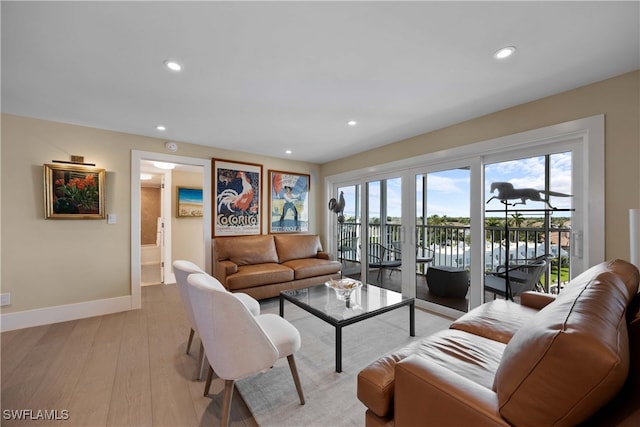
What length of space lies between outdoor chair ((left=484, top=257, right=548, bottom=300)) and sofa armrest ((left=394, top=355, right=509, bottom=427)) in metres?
1.96

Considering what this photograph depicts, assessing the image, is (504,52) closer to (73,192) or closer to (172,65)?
(172,65)

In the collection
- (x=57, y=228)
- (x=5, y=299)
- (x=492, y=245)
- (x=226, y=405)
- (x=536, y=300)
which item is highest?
(x=57, y=228)

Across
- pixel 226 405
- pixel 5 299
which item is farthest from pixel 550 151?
pixel 5 299

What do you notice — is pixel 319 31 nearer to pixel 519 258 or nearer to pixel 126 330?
pixel 519 258

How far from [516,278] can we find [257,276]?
2.95 metres

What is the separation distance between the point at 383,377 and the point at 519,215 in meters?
2.47

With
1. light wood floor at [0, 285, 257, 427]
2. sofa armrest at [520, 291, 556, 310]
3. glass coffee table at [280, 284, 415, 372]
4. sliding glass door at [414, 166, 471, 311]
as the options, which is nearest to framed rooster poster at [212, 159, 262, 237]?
light wood floor at [0, 285, 257, 427]

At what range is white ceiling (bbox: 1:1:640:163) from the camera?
137 centimetres

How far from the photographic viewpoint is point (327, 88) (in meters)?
2.16

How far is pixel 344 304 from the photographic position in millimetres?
2404

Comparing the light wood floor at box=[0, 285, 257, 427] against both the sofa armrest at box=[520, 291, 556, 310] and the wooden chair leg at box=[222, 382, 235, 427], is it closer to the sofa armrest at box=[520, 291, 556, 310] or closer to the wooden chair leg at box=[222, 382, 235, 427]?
the wooden chair leg at box=[222, 382, 235, 427]

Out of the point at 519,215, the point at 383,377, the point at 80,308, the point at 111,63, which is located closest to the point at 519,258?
the point at 519,215

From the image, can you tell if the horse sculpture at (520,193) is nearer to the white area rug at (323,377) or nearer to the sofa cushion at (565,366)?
the white area rug at (323,377)

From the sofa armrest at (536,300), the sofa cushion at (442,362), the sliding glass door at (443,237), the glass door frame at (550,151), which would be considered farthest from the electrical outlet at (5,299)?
the sofa armrest at (536,300)
